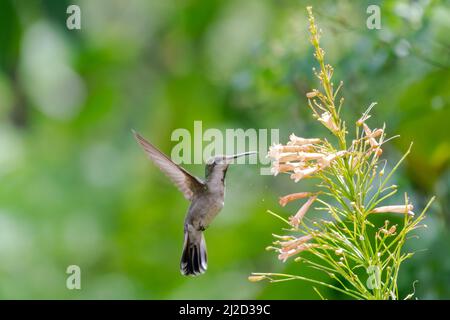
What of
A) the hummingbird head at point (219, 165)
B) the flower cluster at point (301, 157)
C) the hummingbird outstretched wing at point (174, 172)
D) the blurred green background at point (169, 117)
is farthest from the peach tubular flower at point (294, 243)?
the blurred green background at point (169, 117)

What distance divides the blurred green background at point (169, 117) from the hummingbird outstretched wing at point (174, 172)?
1.14 metres

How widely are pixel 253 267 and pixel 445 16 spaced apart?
3.25 metres

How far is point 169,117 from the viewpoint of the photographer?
27.0ft

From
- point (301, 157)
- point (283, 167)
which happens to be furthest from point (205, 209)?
point (301, 157)

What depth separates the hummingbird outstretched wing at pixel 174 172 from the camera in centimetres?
331

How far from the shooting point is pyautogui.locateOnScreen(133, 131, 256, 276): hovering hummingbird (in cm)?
347

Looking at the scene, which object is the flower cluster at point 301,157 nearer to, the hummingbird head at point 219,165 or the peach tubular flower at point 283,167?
the peach tubular flower at point 283,167

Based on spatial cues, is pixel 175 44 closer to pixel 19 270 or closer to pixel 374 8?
pixel 19 270

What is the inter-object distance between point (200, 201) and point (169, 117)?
466 cm

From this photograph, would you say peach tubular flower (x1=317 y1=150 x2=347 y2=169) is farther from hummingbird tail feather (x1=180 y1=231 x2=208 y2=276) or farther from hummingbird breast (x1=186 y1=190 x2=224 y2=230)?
hummingbird breast (x1=186 y1=190 x2=224 y2=230)

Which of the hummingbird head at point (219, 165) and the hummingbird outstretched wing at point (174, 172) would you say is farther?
the hummingbird head at point (219, 165)

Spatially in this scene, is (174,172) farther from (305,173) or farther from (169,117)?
(169,117)

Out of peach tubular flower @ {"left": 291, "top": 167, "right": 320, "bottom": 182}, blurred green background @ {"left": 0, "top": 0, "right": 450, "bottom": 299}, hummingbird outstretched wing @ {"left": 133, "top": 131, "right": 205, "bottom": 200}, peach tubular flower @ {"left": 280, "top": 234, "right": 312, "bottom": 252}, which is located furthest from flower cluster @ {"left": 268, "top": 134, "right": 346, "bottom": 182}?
blurred green background @ {"left": 0, "top": 0, "right": 450, "bottom": 299}
